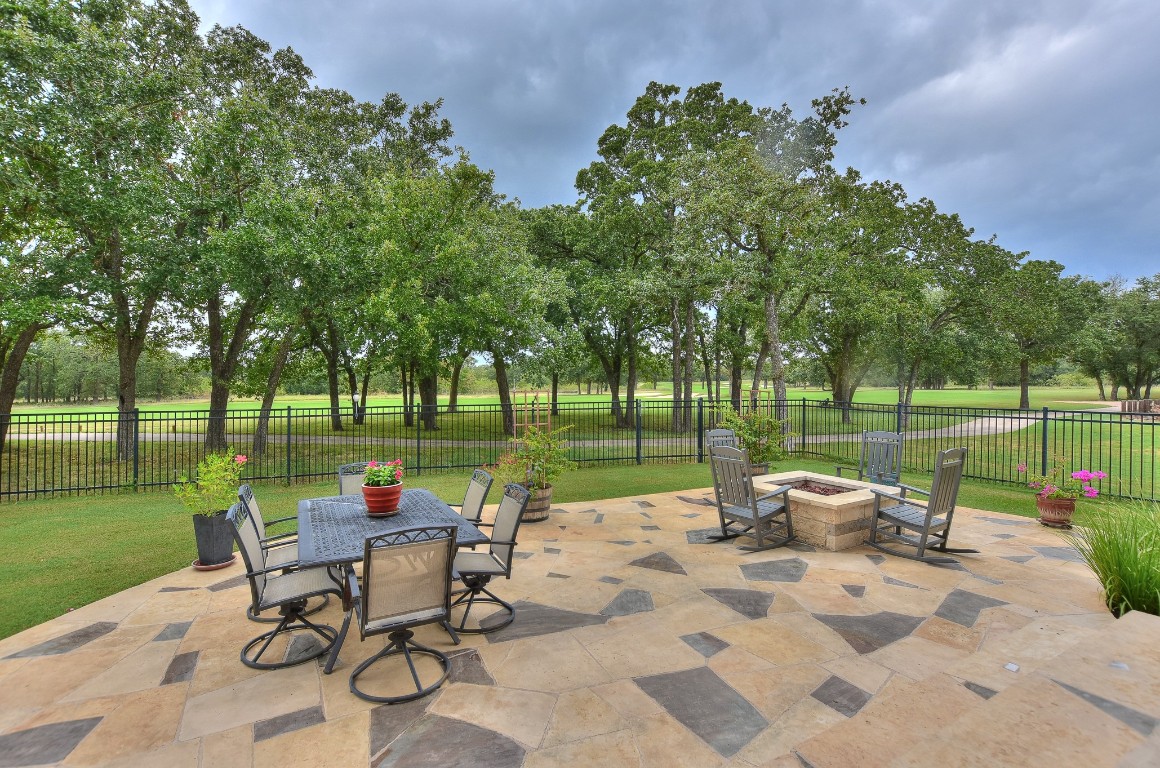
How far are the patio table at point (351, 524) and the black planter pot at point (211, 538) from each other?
49.3 inches

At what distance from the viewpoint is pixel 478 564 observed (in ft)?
12.5

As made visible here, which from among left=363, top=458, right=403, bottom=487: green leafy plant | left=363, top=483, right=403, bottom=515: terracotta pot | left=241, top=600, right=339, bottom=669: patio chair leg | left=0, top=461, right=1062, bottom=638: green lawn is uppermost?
left=363, top=458, right=403, bottom=487: green leafy plant

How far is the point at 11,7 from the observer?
888 cm

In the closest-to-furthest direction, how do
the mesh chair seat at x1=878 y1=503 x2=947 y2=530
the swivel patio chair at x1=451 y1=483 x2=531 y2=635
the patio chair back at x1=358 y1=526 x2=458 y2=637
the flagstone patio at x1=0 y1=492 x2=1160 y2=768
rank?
the flagstone patio at x1=0 y1=492 x2=1160 y2=768
the patio chair back at x1=358 y1=526 x2=458 y2=637
the swivel patio chair at x1=451 y1=483 x2=531 y2=635
the mesh chair seat at x1=878 y1=503 x2=947 y2=530

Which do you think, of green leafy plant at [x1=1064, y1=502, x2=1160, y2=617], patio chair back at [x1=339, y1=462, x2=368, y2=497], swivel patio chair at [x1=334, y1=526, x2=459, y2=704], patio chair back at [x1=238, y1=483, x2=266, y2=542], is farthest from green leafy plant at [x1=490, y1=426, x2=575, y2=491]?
green leafy plant at [x1=1064, y1=502, x2=1160, y2=617]

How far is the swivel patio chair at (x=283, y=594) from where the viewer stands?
3.17 m

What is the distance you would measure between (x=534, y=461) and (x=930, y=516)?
476cm

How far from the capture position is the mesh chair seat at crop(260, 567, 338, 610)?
10.5 feet

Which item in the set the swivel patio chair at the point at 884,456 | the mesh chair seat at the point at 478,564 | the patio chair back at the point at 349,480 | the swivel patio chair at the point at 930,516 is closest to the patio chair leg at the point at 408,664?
the mesh chair seat at the point at 478,564

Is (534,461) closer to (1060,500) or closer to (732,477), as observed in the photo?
(732,477)

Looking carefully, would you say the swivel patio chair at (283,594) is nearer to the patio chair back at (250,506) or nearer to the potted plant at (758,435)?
the patio chair back at (250,506)

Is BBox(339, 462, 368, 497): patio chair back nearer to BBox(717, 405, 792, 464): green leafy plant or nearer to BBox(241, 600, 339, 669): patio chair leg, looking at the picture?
BBox(241, 600, 339, 669): patio chair leg

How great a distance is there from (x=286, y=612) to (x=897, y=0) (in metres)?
14.1

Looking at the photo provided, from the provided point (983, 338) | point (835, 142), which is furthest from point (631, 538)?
point (983, 338)
